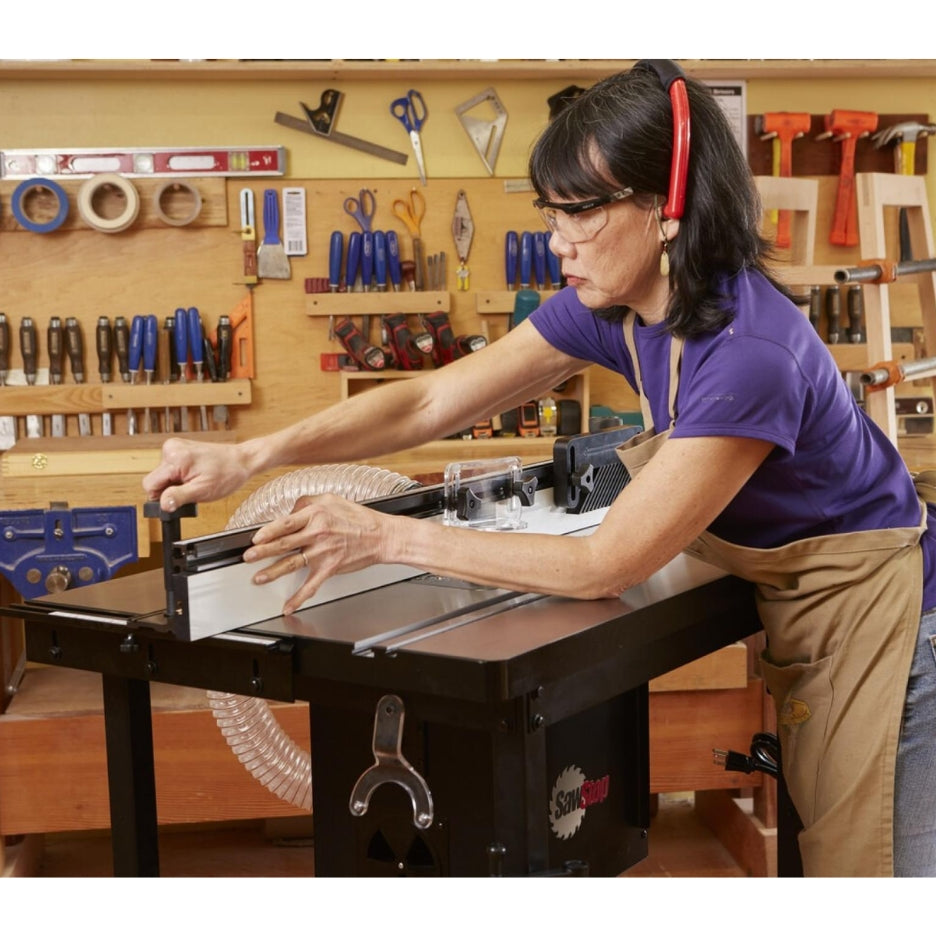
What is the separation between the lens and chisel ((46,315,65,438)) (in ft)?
10.5

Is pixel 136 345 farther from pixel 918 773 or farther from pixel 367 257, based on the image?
pixel 918 773

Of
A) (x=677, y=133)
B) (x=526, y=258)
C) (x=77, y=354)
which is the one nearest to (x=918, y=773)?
(x=677, y=133)

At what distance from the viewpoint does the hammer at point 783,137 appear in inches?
136

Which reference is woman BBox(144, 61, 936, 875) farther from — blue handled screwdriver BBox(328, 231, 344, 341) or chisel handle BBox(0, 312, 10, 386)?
chisel handle BBox(0, 312, 10, 386)

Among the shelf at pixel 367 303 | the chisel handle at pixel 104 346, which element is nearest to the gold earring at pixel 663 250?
the shelf at pixel 367 303

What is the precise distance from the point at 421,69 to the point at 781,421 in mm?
2130

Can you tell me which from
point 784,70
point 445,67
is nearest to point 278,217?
point 445,67

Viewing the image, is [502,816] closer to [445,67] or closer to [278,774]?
[278,774]

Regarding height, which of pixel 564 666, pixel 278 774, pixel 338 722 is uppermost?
pixel 564 666

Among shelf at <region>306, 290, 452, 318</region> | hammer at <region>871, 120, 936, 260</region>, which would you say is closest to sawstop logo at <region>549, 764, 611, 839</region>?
shelf at <region>306, 290, 452, 318</region>

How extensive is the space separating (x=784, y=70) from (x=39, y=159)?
79.4 inches

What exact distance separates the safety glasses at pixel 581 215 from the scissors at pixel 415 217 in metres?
1.82

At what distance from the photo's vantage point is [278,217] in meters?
3.33

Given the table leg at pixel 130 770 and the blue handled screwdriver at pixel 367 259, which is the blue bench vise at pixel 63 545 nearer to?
the blue handled screwdriver at pixel 367 259
